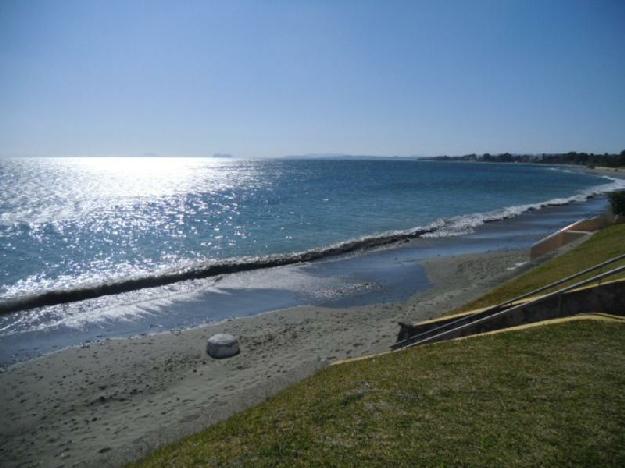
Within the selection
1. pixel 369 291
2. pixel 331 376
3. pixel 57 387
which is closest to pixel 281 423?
pixel 331 376

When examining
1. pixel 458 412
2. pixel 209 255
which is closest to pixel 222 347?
pixel 458 412

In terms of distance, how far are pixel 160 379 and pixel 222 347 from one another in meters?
2.11

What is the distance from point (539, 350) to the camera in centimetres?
766

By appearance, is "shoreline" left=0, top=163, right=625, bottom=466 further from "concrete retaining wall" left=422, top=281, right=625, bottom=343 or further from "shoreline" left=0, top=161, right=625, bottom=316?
"shoreline" left=0, top=161, right=625, bottom=316

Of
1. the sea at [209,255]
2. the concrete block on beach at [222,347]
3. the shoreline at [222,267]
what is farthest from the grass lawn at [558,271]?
the shoreline at [222,267]

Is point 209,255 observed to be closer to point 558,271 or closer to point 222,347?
point 222,347

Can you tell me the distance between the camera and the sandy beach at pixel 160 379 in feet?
30.7

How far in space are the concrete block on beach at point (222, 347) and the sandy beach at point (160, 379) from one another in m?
0.28

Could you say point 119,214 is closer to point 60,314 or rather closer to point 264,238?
point 264,238

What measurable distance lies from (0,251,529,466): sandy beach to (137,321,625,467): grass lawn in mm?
2636

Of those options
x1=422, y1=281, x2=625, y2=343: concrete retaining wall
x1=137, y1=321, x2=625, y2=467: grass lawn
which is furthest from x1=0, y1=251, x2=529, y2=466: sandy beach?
x1=422, y1=281, x2=625, y2=343: concrete retaining wall

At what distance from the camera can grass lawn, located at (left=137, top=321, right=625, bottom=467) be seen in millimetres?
5133

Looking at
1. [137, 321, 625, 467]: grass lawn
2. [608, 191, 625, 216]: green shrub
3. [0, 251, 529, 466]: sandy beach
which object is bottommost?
[0, 251, 529, 466]: sandy beach

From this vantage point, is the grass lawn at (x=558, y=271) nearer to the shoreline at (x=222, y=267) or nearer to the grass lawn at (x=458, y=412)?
the grass lawn at (x=458, y=412)
